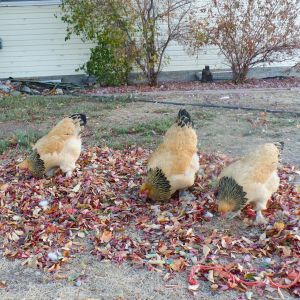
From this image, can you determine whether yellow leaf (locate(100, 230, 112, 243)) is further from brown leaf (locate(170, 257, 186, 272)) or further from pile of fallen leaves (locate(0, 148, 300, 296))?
brown leaf (locate(170, 257, 186, 272))

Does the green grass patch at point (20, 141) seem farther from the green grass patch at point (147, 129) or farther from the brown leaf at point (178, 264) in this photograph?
the brown leaf at point (178, 264)

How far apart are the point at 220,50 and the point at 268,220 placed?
8.42 meters

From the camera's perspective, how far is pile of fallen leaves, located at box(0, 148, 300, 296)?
3615 mm

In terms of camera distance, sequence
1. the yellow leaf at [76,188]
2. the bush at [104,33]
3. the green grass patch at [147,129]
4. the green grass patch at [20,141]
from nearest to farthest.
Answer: the yellow leaf at [76,188], the green grass patch at [20,141], the green grass patch at [147,129], the bush at [104,33]

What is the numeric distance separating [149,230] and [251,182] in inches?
36.5

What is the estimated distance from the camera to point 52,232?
414cm

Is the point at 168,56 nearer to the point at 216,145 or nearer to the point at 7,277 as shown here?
the point at 216,145

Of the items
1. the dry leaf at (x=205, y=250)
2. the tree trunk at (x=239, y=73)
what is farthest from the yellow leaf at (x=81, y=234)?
the tree trunk at (x=239, y=73)

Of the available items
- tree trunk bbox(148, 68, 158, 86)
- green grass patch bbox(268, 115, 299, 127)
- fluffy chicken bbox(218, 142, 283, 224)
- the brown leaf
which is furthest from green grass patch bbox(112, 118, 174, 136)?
tree trunk bbox(148, 68, 158, 86)

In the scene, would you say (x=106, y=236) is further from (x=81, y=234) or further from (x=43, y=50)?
(x=43, y=50)

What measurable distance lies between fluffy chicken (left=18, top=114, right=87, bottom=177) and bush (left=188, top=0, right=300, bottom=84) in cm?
708

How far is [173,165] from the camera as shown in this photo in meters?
4.38

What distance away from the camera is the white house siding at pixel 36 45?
1229 cm

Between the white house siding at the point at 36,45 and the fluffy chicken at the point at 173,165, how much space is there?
8.49 metres
